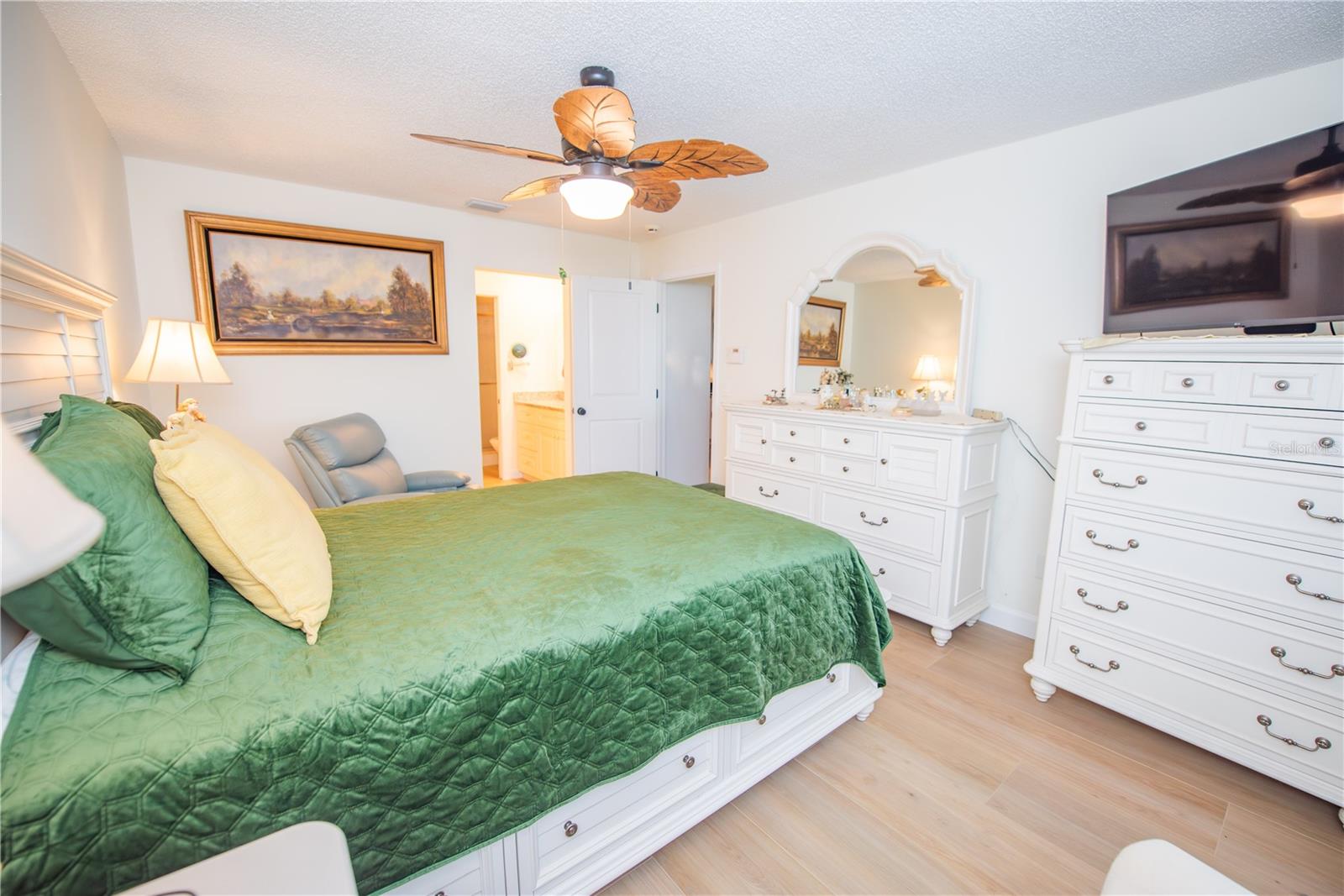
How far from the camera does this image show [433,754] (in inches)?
41.5

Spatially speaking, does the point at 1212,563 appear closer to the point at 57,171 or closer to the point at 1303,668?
the point at 1303,668

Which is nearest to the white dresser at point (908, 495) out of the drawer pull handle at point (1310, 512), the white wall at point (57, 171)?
the drawer pull handle at point (1310, 512)

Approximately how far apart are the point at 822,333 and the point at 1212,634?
2404mm

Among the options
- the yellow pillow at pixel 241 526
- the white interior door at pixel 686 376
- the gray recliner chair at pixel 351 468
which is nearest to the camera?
the yellow pillow at pixel 241 526

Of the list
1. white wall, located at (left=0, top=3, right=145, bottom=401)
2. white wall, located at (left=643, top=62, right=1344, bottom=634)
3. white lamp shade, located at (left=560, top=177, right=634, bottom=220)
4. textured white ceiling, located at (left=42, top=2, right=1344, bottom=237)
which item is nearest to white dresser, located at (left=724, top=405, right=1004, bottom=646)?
white wall, located at (left=643, top=62, right=1344, bottom=634)

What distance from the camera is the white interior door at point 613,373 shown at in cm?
447

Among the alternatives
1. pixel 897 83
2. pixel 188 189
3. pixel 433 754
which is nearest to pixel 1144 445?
pixel 897 83

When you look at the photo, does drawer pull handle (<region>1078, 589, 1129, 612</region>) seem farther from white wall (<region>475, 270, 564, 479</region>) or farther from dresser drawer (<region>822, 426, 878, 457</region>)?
white wall (<region>475, 270, 564, 479</region>)

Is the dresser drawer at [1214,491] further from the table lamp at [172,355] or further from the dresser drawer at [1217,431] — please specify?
the table lamp at [172,355]

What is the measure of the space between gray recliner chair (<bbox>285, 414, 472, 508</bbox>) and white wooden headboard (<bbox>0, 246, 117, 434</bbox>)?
0.99 metres

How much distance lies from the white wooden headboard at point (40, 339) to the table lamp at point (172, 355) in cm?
36

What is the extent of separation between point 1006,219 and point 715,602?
2.53 meters

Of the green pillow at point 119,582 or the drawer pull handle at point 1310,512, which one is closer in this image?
the green pillow at point 119,582

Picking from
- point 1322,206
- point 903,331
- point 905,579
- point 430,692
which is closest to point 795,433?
point 903,331
